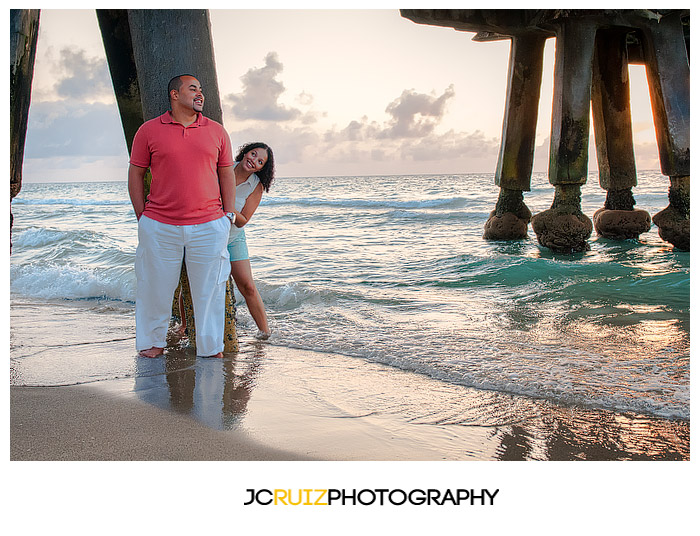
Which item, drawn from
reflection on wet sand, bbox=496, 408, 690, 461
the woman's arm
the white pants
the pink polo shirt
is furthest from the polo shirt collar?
reflection on wet sand, bbox=496, 408, 690, 461

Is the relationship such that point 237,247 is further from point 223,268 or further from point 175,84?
point 175,84

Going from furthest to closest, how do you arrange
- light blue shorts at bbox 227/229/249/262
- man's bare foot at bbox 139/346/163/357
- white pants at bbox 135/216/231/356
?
light blue shorts at bbox 227/229/249/262, man's bare foot at bbox 139/346/163/357, white pants at bbox 135/216/231/356

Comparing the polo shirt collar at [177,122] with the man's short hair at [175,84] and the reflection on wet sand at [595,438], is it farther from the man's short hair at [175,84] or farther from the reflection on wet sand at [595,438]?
the reflection on wet sand at [595,438]

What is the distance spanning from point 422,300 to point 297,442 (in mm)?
4272

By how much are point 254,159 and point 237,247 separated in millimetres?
641

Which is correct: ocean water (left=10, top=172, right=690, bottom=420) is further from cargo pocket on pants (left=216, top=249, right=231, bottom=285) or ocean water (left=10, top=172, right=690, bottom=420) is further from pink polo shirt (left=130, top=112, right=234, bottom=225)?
pink polo shirt (left=130, top=112, right=234, bottom=225)

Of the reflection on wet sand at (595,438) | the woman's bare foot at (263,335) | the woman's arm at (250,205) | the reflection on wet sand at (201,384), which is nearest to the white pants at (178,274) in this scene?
the reflection on wet sand at (201,384)

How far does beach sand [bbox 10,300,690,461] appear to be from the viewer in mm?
3008

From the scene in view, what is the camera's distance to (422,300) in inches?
283

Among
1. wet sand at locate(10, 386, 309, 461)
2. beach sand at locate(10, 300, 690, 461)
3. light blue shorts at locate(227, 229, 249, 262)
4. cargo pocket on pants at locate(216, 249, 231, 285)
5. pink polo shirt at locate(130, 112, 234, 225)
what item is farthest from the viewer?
light blue shorts at locate(227, 229, 249, 262)

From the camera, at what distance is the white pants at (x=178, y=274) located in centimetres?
411

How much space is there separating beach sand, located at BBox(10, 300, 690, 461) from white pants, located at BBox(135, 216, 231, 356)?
0.20 meters

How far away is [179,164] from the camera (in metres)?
4.00

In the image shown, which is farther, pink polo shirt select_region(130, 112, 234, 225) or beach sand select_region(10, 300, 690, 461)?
pink polo shirt select_region(130, 112, 234, 225)
